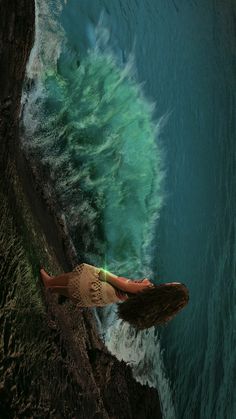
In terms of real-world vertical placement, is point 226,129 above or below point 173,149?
above

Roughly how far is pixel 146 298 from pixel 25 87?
9.42ft

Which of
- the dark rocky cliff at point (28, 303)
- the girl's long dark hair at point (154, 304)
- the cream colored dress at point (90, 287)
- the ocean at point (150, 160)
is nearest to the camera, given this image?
the dark rocky cliff at point (28, 303)

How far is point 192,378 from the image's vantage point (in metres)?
9.88

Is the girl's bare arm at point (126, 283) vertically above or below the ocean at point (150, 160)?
below

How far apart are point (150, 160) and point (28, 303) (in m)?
5.43

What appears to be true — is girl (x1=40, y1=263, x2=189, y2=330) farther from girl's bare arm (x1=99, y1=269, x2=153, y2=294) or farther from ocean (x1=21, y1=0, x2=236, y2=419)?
ocean (x1=21, y1=0, x2=236, y2=419)

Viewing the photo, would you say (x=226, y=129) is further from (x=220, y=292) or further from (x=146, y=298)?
(x=146, y=298)

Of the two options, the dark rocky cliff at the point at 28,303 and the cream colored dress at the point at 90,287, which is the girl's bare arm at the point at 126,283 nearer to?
the cream colored dress at the point at 90,287

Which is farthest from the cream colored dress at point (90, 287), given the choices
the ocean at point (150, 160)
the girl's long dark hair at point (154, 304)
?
the ocean at point (150, 160)

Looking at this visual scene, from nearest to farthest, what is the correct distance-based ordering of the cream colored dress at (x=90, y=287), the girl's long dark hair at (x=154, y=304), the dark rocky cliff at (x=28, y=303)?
the dark rocky cliff at (x=28, y=303), the girl's long dark hair at (x=154, y=304), the cream colored dress at (x=90, y=287)

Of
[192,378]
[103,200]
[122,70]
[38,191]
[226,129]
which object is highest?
[226,129]

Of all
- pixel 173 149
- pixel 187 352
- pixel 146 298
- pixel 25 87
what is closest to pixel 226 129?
pixel 173 149

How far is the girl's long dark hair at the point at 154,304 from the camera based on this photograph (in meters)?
4.01

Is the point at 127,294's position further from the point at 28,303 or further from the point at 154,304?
the point at 28,303
